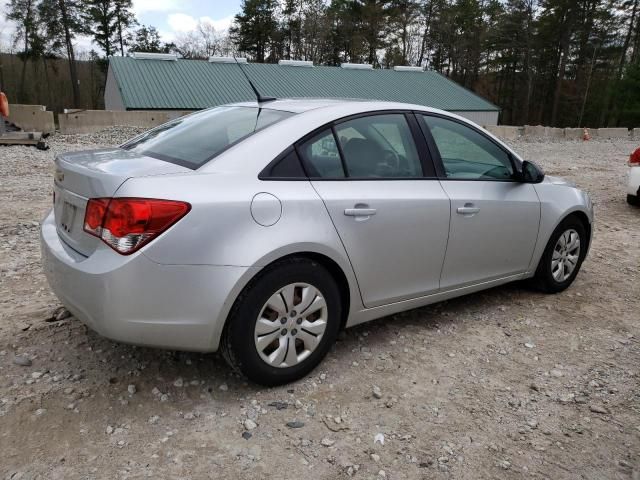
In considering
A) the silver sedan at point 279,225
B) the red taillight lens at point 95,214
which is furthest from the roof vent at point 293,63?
the red taillight lens at point 95,214

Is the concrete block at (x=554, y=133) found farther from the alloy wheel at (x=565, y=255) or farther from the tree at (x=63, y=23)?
the tree at (x=63, y=23)

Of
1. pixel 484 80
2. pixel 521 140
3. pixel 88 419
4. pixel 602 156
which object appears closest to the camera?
pixel 88 419

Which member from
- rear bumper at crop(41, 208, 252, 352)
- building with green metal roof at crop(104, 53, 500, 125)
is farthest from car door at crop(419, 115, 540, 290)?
building with green metal roof at crop(104, 53, 500, 125)

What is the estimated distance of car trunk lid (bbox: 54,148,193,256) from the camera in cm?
260

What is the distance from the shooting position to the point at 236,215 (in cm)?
262

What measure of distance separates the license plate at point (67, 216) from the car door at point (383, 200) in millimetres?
1272

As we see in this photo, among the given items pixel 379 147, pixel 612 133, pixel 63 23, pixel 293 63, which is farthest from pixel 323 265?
pixel 63 23

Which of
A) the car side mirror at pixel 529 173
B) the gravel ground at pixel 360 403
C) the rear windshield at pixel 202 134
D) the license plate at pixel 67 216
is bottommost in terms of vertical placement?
the gravel ground at pixel 360 403

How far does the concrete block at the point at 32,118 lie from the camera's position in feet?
58.1

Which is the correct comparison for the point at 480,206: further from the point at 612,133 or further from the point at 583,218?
the point at 612,133

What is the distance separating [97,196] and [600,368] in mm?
3176

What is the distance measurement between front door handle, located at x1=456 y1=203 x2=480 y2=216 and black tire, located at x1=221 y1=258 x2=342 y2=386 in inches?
43.7

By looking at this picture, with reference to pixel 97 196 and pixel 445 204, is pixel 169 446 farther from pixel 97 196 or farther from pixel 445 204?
pixel 445 204

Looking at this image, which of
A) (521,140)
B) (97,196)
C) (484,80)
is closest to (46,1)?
(521,140)
